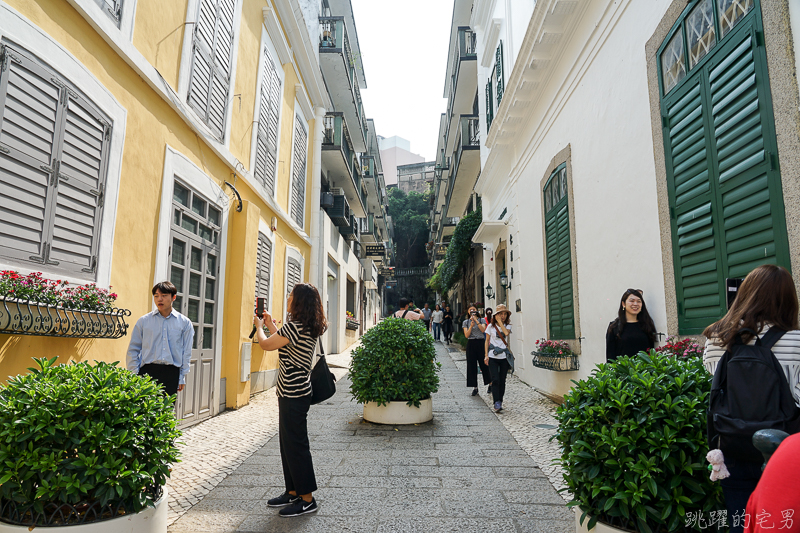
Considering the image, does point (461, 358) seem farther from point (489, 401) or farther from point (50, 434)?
point (50, 434)

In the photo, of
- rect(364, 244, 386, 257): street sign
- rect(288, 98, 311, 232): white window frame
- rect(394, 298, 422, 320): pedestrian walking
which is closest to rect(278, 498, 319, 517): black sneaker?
rect(394, 298, 422, 320): pedestrian walking

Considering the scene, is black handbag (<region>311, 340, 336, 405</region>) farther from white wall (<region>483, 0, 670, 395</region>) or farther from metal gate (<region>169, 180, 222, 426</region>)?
white wall (<region>483, 0, 670, 395</region>)

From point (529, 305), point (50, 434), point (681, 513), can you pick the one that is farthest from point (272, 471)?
point (529, 305)

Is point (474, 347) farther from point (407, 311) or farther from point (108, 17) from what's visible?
point (108, 17)

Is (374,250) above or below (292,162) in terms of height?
above

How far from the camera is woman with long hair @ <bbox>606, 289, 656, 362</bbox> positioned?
5176 millimetres

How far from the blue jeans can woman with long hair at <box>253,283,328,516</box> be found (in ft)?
8.90

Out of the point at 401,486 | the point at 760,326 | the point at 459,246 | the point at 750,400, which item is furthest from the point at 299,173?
the point at 750,400

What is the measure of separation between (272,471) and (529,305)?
7230mm

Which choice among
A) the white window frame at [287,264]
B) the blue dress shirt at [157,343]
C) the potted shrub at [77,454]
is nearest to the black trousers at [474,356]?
the white window frame at [287,264]

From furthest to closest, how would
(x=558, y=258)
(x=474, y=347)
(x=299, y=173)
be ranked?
(x=299, y=173)
(x=474, y=347)
(x=558, y=258)

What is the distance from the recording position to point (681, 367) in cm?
299

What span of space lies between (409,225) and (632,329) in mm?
56083

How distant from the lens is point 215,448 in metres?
5.86
